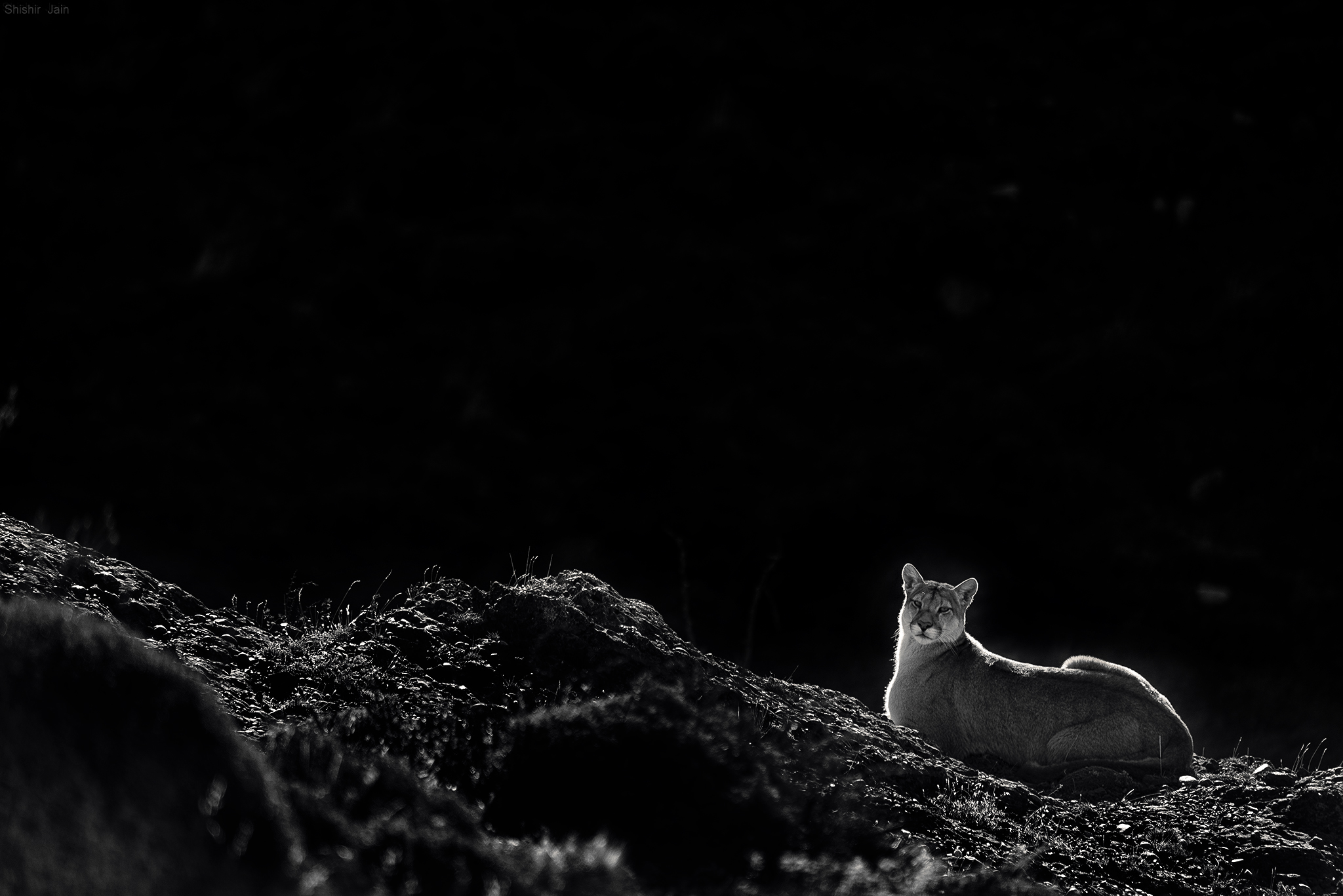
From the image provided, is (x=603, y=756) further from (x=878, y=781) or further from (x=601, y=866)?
(x=878, y=781)

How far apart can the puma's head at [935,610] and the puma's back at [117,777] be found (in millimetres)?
5151

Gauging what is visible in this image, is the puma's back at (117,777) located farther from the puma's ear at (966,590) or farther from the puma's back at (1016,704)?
the puma's ear at (966,590)

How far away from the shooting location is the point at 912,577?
8.29 metres

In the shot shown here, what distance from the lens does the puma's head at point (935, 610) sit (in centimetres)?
797

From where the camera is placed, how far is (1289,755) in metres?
11.9

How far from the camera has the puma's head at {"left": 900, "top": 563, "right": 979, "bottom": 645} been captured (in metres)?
7.97

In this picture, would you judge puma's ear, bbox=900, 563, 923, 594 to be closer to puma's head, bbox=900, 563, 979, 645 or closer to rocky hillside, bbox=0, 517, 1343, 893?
puma's head, bbox=900, 563, 979, 645

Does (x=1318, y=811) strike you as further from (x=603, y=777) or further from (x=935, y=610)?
(x=603, y=777)

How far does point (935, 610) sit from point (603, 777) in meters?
4.04

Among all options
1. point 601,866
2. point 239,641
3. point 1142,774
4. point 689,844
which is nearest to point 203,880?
point 601,866

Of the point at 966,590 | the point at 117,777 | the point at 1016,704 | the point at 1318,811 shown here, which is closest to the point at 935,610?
the point at 966,590

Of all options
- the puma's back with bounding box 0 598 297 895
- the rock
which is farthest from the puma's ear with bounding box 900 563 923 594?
the puma's back with bounding box 0 598 297 895

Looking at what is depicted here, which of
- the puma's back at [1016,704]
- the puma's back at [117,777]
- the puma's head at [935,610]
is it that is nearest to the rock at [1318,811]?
the puma's back at [1016,704]

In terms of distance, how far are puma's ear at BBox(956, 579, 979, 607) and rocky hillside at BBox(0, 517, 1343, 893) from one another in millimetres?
1380
